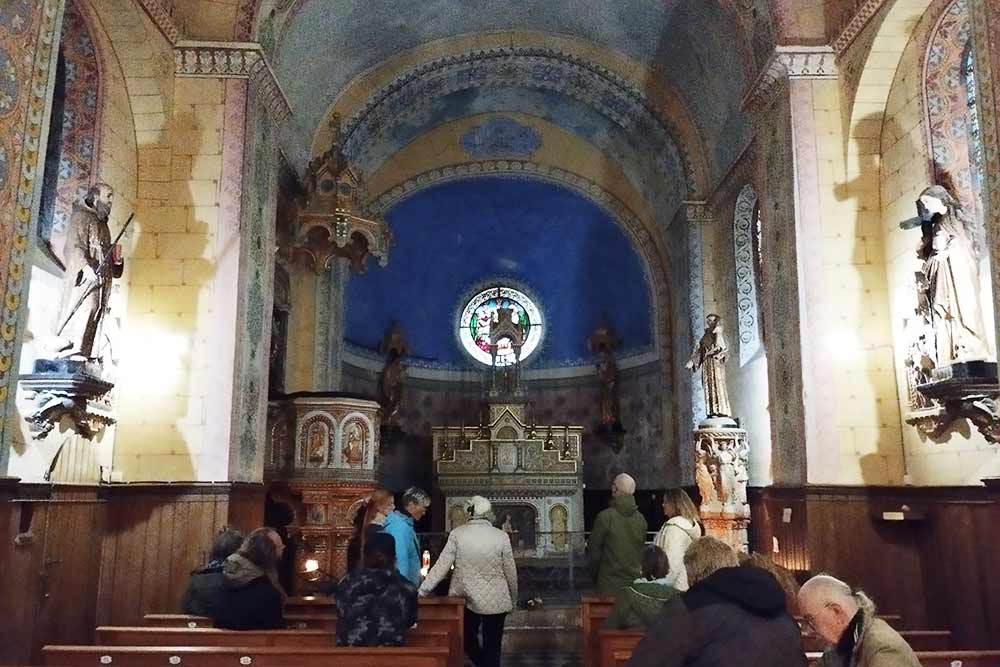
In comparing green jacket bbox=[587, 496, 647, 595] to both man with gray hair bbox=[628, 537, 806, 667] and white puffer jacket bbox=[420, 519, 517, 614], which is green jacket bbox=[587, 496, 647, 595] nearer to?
white puffer jacket bbox=[420, 519, 517, 614]

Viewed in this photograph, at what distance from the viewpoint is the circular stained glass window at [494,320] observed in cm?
2002

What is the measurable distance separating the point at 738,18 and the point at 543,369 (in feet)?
33.7

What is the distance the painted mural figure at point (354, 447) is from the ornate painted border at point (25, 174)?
5811mm

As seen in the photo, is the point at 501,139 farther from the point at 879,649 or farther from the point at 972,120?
the point at 879,649

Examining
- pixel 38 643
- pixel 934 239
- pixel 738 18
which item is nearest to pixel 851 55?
pixel 738 18

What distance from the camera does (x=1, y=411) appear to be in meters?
5.41

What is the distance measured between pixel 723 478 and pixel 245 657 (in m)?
8.59

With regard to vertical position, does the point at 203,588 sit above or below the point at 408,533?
below

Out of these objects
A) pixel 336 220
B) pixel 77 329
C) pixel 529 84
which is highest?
pixel 529 84

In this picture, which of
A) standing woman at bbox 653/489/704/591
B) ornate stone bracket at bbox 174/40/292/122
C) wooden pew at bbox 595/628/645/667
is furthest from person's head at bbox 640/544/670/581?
ornate stone bracket at bbox 174/40/292/122

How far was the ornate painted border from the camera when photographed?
215 inches

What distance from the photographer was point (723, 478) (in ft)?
39.3

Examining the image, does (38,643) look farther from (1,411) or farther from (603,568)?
(603,568)

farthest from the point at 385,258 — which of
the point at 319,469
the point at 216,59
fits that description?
the point at 216,59
